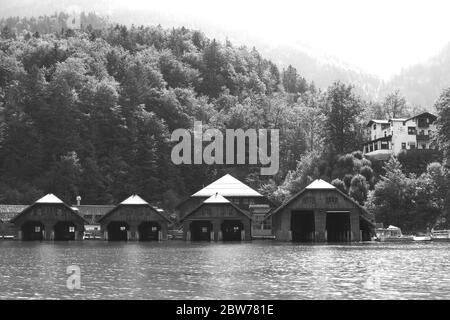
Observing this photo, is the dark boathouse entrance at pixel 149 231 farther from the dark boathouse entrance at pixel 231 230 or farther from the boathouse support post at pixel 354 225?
the boathouse support post at pixel 354 225

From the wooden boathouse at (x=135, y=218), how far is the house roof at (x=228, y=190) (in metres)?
13.8

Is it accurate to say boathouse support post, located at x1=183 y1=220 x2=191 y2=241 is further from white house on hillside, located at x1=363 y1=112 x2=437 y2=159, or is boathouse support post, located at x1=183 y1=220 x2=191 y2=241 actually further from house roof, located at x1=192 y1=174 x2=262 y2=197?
white house on hillside, located at x1=363 y1=112 x2=437 y2=159

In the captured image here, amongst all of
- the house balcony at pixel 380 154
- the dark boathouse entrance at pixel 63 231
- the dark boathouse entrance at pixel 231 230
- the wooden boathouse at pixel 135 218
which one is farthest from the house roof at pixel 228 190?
the house balcony at pixel 380 154

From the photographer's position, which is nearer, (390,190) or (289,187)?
(390,190)

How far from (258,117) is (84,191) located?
51280 mm

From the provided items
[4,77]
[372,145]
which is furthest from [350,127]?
[4,77]

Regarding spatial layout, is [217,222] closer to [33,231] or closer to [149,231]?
[149,231]

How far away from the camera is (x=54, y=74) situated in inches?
6127

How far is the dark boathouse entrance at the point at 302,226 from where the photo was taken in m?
104

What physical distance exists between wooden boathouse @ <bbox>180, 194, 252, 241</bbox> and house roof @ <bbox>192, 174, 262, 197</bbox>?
35.7 ft

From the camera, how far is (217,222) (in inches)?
4067

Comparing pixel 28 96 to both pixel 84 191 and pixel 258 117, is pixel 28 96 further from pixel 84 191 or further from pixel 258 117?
pixel 258 117

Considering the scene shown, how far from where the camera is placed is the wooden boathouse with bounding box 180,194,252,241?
103m
